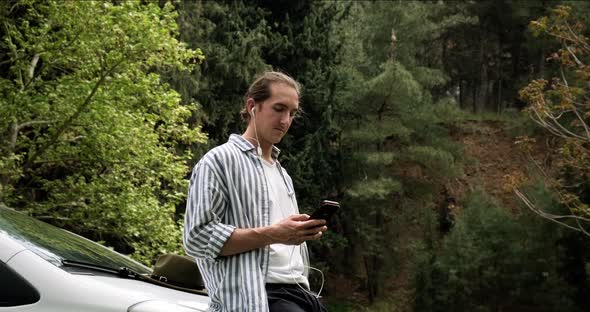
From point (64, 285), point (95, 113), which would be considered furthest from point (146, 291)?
point (95, 113)

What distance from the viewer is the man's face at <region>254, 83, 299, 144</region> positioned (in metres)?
3.02

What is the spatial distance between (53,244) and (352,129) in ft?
95.2

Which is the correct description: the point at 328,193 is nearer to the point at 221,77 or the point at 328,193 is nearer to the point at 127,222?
the point at 221,77

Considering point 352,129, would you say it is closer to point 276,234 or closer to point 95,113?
point 95,113

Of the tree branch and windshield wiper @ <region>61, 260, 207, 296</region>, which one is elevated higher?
windshield wiper @ <region>61, 260, 207, 296</region>

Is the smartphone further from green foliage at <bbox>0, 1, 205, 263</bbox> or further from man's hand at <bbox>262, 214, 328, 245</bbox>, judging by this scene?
green foliage at <bbox>0, 1, 205, 263</bbox>

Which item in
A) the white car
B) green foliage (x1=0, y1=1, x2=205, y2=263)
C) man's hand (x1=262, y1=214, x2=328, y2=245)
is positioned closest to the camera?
man's hand (x1=262, y1=214, x2=328, y2=245)

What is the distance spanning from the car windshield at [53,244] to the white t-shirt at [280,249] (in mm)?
833

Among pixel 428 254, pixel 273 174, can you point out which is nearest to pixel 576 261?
pixel 428 254

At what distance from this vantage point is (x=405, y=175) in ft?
111

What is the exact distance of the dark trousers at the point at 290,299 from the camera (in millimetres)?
2814

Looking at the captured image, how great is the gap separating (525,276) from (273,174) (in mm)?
26016

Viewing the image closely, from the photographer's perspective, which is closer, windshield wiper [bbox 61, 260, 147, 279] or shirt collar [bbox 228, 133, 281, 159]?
shirt collar [bbox 228, 133, 281, 159]

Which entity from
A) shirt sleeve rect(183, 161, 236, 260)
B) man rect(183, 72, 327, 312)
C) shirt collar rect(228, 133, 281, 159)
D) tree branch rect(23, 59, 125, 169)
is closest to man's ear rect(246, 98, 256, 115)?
man rect(183, 72, 327, 312)
